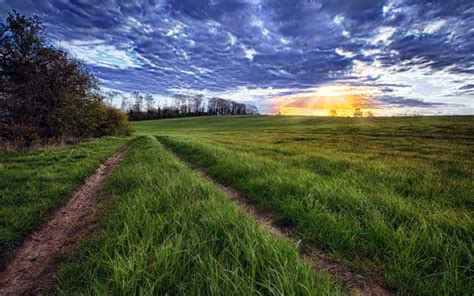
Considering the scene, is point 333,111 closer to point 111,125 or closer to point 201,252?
point 111,125

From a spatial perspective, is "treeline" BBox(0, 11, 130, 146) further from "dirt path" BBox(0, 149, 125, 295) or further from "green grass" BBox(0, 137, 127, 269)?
"dirt path" BBox(0, 149, 125, 295)

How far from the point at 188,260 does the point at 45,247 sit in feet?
9.91

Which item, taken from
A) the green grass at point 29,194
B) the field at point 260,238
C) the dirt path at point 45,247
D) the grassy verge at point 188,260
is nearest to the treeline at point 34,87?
the green grass at point 29,194

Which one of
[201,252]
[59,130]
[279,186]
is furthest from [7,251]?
[59,130]

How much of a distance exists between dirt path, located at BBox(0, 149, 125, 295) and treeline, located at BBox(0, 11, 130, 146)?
1442 centimetres

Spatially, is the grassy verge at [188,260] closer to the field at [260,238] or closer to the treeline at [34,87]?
the field at [260,238]

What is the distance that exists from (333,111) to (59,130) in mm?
103514

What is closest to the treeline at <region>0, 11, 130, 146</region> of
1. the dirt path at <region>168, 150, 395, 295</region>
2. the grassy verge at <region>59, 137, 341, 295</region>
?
the grassy verge at <region>59, 137, 341, 295</region>

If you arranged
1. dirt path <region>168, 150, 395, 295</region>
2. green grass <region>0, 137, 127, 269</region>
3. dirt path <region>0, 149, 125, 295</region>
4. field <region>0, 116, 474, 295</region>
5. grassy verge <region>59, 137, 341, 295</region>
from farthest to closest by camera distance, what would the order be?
green grass <region>0, 137, 127, 269</region>
dirt path <region>0, 149, 125, 295</region>
dirt path <region>168, 150, 395, 295</region>
field <region>0, 116, 474, 295</region>
grassy verge <region>59, 137, 341, 295</region>

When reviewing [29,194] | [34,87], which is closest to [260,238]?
[29,194]

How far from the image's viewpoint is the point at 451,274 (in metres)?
2.44

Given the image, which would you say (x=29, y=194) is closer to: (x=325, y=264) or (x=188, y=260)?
(x=188, y=260)

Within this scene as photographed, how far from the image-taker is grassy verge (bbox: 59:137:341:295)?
214cm

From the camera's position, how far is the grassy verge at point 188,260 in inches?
84.2
